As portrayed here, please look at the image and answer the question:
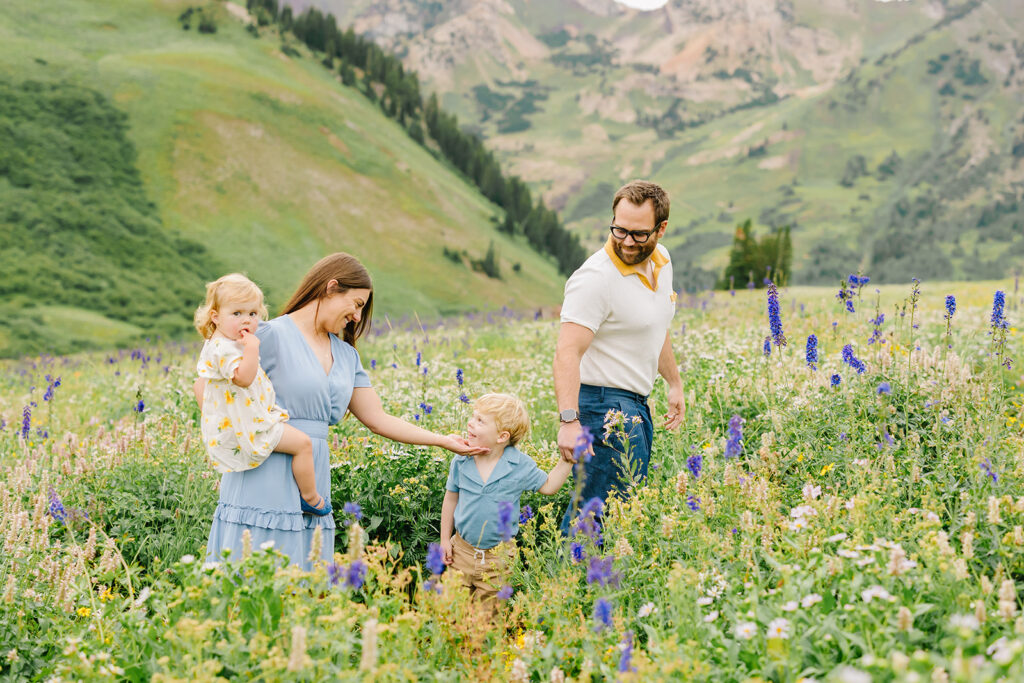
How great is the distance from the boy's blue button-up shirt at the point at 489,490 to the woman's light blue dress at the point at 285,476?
0.92 metres

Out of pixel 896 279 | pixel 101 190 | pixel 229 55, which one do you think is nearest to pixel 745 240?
pixel 101 190

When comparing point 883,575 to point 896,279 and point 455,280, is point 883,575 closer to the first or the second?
point 455,280

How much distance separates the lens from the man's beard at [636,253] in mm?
4652

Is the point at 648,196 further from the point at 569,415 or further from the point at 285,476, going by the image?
the point at 285,476

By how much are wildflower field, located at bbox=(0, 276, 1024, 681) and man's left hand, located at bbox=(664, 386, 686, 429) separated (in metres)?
0.37

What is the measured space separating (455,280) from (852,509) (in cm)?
5804

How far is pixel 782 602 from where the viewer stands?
10.1 ft

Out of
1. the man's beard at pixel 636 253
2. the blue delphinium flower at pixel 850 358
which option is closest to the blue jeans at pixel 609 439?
the man's beard at pixel 636 253

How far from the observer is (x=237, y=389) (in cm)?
394

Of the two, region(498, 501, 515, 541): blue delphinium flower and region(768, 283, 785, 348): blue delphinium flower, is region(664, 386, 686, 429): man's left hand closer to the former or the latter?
region(768, 283, 785, 348): blue delphinium flower

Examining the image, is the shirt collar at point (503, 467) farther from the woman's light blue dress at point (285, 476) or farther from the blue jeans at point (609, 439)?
the woman's light blue dress at point (285, 476)

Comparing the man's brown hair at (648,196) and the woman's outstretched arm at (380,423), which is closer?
the man's brown hair at (648,196)

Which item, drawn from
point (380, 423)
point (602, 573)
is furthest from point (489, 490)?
point (602, 573)

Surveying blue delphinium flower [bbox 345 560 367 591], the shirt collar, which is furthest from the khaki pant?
blue delphinium flower [bbox 345 560 367 591]
